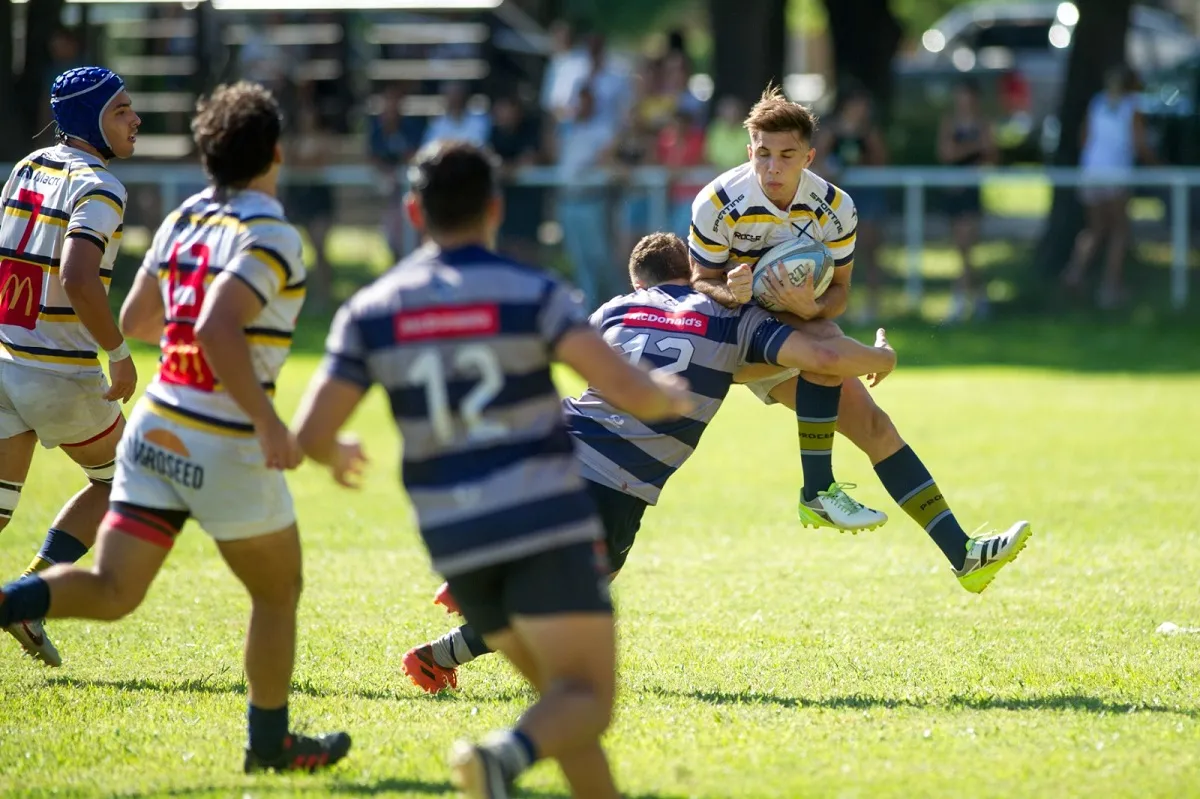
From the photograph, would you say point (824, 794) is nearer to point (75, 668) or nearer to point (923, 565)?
point (75, 668)

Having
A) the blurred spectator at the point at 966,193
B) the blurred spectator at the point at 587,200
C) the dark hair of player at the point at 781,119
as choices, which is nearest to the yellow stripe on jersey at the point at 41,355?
the dark hair of player at the point at 781,119

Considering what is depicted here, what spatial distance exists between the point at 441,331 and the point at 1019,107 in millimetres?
26558

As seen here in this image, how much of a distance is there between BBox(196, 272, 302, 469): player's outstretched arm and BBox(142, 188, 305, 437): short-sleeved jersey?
0.26ft

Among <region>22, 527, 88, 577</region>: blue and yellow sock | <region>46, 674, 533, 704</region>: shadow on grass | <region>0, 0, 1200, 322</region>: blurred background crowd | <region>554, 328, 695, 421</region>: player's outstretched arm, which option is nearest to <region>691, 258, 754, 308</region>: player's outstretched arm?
<region>46, 674, 533, 704</region>: shadow on grass

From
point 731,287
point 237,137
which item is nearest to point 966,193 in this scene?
point 731,287

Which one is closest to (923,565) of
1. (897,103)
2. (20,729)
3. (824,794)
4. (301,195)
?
(824,794)

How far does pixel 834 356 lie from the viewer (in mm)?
6188

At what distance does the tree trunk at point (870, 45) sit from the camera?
26.8 m

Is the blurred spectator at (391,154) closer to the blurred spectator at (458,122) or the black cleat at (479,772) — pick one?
the blurred spectator at (458,122)

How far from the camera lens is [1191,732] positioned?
17.9ft

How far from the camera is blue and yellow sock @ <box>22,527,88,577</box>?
265 inches

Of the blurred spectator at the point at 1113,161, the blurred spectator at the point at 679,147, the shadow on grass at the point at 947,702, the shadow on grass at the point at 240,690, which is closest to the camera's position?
the shadow on grass at the point at 947,702

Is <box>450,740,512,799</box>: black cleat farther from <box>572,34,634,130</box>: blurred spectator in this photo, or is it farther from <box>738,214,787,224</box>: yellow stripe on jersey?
<box>572,34,634,130</box>: blurred spectator

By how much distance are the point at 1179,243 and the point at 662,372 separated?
46.4 ft
